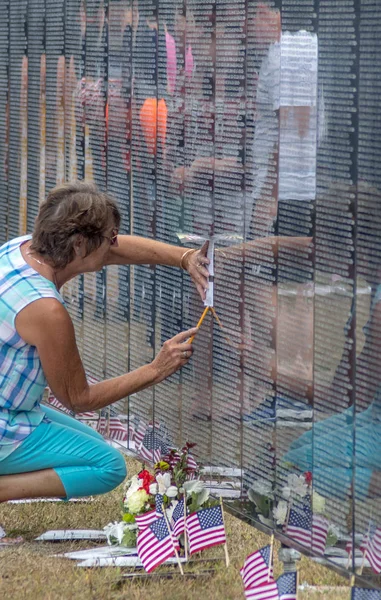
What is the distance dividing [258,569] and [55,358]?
1137mm

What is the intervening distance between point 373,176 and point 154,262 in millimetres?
1696

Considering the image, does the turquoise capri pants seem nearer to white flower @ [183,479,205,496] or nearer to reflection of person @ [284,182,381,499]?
white flower @ [183,479,205,496]

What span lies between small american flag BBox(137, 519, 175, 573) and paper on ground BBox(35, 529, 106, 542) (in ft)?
2.06

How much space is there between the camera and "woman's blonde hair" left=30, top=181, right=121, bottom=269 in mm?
4734

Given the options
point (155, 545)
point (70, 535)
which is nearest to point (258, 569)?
point (155, 545)

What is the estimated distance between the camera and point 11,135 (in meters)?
7.87

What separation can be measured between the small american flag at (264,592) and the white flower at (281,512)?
35 cm

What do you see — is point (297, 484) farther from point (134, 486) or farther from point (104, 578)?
point (134, 486)

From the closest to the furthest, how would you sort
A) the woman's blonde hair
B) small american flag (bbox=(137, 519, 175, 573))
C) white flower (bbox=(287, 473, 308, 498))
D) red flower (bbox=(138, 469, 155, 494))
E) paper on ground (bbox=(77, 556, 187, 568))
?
white flower (bbox=(287, 473, 308, 498)), the woman's blonde hair, small american flag (bbox=(137, 519, 175, 573)), paper on ground (bbox=(77, 556, 187, 568)), red flower (bbox=(138, 469, 155, 494))

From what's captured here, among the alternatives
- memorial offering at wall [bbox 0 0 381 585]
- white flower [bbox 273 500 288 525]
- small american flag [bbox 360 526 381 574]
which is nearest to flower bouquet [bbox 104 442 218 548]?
memorial offering at wall [bbox 0 0 381 585]

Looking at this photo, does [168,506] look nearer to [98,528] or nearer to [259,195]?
[98,528]

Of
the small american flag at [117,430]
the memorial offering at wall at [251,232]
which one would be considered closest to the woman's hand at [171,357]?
the memorial offering at wall at [251,232]

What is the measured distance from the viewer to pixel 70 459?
514 cm

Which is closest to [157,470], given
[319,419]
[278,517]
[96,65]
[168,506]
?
[168,506]
